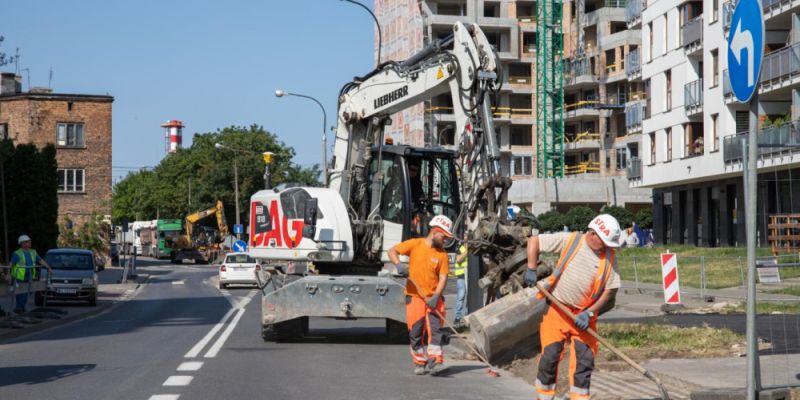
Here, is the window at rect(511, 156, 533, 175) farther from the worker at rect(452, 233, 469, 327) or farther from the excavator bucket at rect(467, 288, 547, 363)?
the excavator bucket at rect(467, 288, 547, 363)

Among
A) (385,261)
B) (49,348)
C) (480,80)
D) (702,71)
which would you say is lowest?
(49,348)

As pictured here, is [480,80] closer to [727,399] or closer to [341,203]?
[341,203]

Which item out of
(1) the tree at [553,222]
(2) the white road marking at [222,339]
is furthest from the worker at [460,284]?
(1) the tree at [553,222]

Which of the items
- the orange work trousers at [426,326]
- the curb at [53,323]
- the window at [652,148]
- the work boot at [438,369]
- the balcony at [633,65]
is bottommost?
the curb at [53,323]

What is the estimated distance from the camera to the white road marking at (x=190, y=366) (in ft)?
45.9

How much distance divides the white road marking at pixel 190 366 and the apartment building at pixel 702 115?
27.9 m

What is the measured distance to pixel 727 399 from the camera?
10.3 meters

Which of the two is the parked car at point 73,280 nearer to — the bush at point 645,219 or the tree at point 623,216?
the tree at point 623,216

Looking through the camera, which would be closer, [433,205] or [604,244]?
[604,244]

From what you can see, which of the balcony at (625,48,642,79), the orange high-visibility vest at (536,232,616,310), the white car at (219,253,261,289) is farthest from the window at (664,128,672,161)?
the orange high-visibility vest at (536,232,616,310)

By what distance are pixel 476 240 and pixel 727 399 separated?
6.57 m

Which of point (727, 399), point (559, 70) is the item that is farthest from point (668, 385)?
point (559, 70)

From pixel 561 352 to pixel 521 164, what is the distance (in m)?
79.8

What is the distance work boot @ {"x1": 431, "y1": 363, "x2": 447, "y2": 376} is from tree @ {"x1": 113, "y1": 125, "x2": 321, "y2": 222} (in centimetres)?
7873
